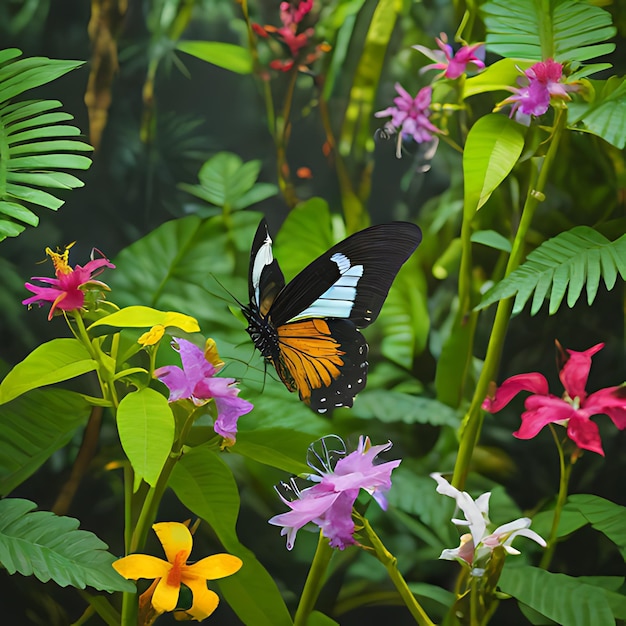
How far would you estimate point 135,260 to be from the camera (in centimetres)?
108

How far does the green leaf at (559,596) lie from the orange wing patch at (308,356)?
0.36m

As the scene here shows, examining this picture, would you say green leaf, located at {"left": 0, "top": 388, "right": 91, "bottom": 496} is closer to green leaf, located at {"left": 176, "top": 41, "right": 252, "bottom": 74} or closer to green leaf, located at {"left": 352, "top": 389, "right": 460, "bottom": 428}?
green leaf, located at {"left": 352, "top": 389, "right": 460, "bottom": 428}

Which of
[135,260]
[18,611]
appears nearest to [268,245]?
[135,260]

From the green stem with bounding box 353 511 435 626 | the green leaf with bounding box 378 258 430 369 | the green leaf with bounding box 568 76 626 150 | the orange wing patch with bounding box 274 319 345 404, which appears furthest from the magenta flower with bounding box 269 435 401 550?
the green leaf with bounding box 568 76 626 150

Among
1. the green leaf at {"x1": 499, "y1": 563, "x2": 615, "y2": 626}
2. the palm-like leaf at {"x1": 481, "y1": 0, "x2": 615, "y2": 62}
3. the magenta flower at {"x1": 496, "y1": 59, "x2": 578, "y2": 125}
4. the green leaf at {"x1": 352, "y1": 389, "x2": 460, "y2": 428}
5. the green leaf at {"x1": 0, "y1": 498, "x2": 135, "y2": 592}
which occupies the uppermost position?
the palm-like leaf at {"x1": 481, "y1": 0, "x2": 615, "y2": 62}

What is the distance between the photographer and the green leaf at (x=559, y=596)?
0.94 m

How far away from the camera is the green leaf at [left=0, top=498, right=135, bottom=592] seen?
0.81 metres

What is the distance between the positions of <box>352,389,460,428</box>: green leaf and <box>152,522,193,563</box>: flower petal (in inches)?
11.6

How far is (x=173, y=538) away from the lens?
3.08 ft

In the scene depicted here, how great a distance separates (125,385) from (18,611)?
0.34 meters

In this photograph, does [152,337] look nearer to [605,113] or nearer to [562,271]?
[562,271]

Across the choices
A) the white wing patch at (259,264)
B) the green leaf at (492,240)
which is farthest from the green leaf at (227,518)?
the green leaf at (492,240)

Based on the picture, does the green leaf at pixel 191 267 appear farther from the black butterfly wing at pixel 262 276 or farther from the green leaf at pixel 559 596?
the green leaf at pixel 559 596

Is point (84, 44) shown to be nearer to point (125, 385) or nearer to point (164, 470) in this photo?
point (125, 385)
